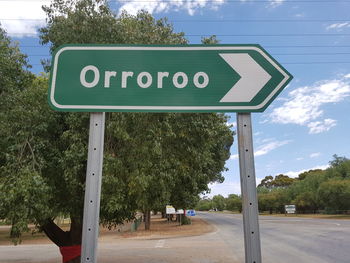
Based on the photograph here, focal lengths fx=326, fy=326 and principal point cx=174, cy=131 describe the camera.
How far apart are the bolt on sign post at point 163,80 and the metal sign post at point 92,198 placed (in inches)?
0.8

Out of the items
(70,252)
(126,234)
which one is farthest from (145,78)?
(126,234)

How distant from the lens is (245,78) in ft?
6.35

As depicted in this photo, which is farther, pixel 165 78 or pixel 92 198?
pixel 165 78

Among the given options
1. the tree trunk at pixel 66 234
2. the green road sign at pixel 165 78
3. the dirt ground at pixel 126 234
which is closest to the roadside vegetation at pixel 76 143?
the tree trunk at pixel 66 234

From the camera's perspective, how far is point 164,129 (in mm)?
6234

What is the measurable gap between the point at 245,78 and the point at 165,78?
48cm

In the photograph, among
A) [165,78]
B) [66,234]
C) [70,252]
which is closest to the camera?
[165,78]

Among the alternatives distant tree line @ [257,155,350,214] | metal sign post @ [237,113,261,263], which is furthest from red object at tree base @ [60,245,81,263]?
distant tree line @ [257,155,350,214]

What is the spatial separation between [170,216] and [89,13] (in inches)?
1833

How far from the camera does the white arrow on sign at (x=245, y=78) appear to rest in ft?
6.23

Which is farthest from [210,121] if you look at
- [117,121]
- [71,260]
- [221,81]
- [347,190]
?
[347,190]

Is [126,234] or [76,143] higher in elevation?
[76,143]

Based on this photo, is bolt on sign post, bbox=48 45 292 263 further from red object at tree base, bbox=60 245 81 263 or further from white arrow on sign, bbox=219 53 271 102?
red object at tree base, bbox=60 245 81 263

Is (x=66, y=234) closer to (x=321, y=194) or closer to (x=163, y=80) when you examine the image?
(x=163, y=80)
